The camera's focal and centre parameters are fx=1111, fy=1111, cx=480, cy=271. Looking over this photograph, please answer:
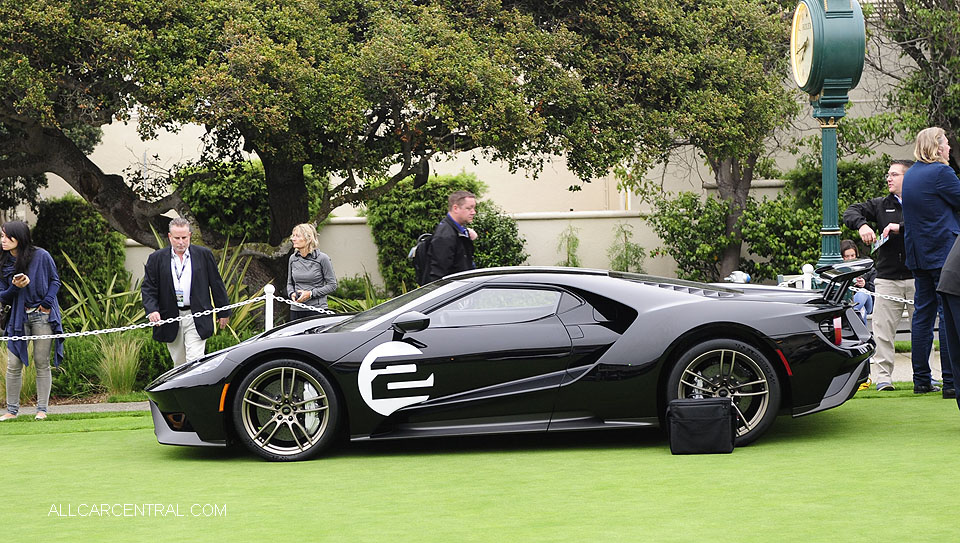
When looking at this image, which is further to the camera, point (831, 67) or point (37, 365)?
point (831, 67)

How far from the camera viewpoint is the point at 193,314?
9.20 m

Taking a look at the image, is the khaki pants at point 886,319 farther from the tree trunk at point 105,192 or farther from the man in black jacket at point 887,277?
the tree trunk at point 105,192

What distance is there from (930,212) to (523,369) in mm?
3659

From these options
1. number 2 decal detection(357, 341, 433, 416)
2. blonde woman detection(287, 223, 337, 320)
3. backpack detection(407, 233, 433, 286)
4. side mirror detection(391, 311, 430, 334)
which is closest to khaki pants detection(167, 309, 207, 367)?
blonde woman detection(287, 223, 337, 320)

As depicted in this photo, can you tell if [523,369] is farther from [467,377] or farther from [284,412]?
[284,412]

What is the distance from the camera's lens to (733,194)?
18.8 m

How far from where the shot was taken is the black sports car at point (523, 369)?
702cm

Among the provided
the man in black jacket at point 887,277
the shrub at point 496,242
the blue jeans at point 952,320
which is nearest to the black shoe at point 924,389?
the man in black jacket at point 887,277

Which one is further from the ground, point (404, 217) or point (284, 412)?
point (404, 217)

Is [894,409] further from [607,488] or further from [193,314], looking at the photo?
[193,314]

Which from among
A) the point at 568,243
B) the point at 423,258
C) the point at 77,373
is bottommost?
the point at 77,373

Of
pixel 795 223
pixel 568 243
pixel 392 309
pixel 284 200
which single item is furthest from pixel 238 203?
pixel 392 309

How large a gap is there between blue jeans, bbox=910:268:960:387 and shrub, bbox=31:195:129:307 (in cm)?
1471

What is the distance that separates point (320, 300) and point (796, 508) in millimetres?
5556
